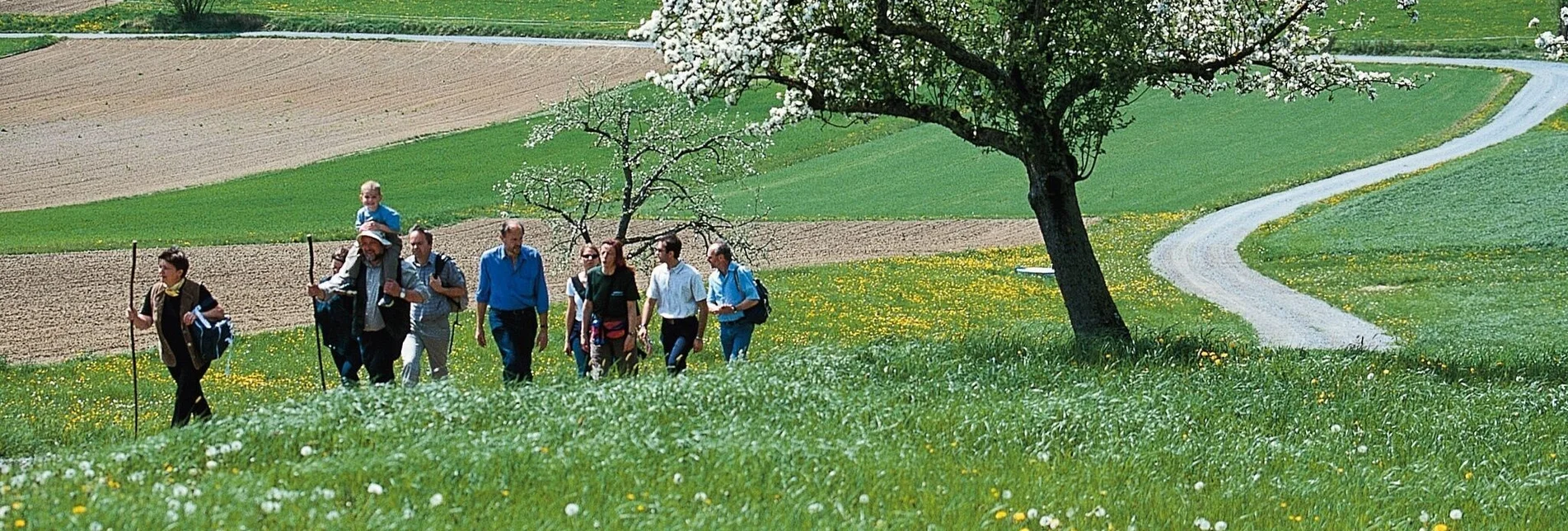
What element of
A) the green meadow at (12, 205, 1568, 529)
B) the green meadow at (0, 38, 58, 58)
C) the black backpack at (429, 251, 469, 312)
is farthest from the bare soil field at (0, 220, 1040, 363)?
the green meadow at (0, 38, 58, 58)

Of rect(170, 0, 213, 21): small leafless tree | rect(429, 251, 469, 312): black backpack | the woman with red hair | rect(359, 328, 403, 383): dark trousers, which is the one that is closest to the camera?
rect(359, 328, 403, 383): dark trousers

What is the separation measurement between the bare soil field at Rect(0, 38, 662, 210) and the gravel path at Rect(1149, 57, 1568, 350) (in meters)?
28.3

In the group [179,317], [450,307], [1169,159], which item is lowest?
[1169,159]

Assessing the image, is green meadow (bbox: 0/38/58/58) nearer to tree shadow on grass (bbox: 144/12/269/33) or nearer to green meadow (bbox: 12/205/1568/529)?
tree shadow on grass (bbox: 144/12/269/33)

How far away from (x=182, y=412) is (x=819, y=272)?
855 inches

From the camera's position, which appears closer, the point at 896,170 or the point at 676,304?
the point at 676,304

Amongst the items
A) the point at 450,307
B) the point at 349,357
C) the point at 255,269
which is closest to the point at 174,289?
the point at 349,357

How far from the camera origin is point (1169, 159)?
55469 mm

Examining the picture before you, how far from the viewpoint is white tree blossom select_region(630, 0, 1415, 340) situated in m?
15.0

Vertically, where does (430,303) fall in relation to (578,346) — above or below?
above

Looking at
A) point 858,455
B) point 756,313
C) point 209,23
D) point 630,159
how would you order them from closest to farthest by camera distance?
point 858,455 < point 756,313 < point 630,159 < point 209,23

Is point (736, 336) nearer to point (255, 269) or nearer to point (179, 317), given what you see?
point (179, 317)

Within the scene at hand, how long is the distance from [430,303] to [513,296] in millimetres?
760

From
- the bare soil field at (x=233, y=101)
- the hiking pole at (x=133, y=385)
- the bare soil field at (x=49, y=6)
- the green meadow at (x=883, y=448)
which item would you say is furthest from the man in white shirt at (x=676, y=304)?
the bare soil field at (x=49, y=6)
